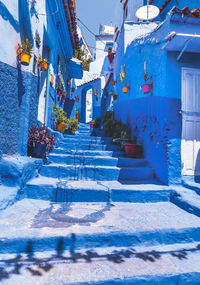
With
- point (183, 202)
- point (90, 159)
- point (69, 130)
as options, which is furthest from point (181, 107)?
point (69, 130)

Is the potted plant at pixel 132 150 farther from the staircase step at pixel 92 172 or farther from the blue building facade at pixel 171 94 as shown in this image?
the staircase step at pixel 92 172

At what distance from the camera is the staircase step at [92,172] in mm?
4457

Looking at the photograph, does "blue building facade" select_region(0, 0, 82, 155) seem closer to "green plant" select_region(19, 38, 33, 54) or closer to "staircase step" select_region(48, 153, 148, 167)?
"green plant" select_region(19, 38, 33, 54)

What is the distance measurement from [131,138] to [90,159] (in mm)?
2426

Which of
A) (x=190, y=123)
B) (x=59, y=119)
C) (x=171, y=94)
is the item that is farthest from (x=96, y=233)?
(x=59, y=119)

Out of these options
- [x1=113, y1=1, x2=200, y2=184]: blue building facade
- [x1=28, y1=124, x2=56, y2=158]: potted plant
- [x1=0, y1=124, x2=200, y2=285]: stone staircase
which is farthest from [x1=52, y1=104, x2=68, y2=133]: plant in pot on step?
[x1=113, y1=1, x2=200, y2=184]: blue building facade

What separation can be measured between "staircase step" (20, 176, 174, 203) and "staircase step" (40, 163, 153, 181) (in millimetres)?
317

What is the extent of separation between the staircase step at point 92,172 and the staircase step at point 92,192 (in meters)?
0.32

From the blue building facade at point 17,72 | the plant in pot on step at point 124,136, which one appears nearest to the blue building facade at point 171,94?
→ the plant in pot on step at point 124,136

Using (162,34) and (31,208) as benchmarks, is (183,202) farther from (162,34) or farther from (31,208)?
(162,34)

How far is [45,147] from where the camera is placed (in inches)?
183

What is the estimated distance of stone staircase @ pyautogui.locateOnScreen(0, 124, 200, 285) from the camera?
209 centimetres

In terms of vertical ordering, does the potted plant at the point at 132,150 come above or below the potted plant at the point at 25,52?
below

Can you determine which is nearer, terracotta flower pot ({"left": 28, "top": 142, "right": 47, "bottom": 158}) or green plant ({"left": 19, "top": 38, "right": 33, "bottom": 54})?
green plant ({"left": 19, "top": 38, "right": 33, "bottom": 54})
